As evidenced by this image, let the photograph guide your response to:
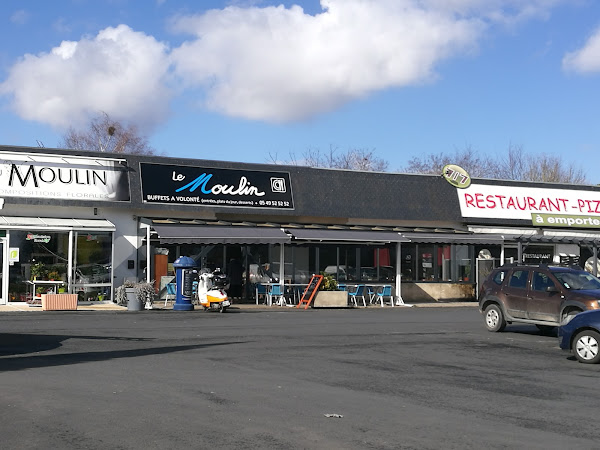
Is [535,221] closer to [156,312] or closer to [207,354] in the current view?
[156,312]

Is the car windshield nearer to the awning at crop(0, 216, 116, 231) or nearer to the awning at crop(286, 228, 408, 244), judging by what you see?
the awning at crop(286, 228, 408, 244)

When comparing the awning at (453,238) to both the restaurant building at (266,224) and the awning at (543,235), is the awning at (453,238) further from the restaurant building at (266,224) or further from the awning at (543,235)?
the awning at (543,235)

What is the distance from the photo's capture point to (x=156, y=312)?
2486 centimetres

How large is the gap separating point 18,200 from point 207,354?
15.5 metres

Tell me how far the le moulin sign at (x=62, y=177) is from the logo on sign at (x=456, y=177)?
1404 centimetres

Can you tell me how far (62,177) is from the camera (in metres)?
27.8

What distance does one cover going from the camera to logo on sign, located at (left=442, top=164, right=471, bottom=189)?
3475 centimetres

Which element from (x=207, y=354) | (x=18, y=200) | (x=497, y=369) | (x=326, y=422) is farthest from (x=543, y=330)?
(x=18, y=200)

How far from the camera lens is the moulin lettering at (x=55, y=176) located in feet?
89.1

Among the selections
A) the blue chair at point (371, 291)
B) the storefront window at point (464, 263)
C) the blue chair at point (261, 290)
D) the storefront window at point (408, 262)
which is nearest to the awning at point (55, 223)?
the blue chair at point (261, 290)

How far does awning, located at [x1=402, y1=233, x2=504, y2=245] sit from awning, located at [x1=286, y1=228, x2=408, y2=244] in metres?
0.85

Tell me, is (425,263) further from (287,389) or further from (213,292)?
(287,389)

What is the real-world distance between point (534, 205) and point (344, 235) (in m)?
11.1

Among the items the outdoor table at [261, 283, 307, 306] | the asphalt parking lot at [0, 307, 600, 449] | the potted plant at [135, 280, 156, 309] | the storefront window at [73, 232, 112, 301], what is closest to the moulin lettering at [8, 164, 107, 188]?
the storefront window at [73, 232, 112, 301]
